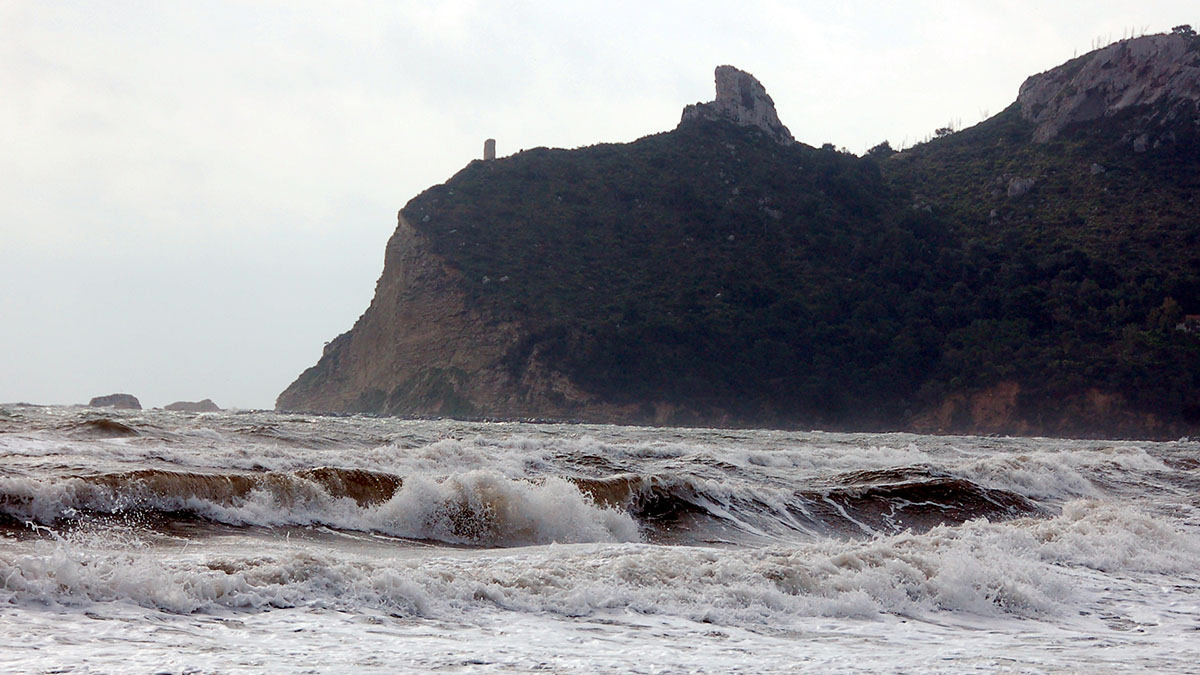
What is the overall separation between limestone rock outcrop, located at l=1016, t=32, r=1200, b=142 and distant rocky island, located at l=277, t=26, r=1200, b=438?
0.15 meters

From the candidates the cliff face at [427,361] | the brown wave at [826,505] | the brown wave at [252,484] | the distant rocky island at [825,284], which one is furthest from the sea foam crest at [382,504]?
the cliff face at [427,361]

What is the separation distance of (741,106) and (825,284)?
2388cm

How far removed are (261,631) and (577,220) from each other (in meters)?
60.5

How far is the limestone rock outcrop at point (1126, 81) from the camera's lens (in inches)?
2532

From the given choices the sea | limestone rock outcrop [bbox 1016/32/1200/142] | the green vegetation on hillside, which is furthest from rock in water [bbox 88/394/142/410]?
limestone rock outcrop [bbox 1016/32/1200/142]

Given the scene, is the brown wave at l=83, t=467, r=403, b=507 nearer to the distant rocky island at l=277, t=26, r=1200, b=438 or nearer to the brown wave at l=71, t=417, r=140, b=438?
the brown wave at l=71, t=417, r=140, b=438

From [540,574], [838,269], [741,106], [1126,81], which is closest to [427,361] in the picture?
[838,269]

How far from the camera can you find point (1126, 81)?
66.4 meters

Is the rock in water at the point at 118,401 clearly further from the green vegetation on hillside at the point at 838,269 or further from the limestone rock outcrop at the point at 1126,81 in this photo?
the limestone rock outcrop at the point at 1126,81

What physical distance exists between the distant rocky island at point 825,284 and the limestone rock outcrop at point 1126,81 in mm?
150

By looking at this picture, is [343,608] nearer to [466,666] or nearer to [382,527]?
[466,666]

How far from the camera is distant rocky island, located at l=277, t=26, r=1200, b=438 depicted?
51.4m

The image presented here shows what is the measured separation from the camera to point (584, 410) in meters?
51.9

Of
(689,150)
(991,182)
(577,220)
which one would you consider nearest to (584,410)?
(577,220)
